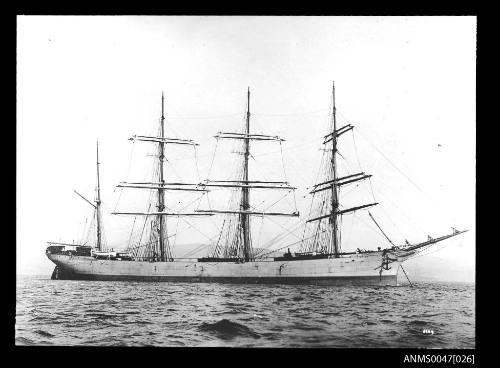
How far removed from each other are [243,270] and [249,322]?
1346 centimetres

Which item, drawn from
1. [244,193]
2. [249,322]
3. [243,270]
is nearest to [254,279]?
[243,270]

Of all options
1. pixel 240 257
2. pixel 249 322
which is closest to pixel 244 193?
pixel 240 257

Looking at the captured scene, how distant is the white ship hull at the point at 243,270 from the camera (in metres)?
22.0

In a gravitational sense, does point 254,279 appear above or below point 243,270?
below

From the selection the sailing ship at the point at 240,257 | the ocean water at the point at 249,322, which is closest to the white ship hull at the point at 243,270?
the sailing ship at the point at 240,257

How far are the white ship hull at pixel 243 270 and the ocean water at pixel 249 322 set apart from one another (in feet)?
23.8

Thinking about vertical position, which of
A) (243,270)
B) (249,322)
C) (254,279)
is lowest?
(254,279)

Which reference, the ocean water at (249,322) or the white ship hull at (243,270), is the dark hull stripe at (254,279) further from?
the ocean water at (249,322)

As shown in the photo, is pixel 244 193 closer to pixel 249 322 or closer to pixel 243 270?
pixel 243 270

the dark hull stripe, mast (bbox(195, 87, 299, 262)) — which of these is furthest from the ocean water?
the dark hull stripe

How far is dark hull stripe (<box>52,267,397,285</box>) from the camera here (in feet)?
72.0

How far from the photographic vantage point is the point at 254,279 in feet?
80.0

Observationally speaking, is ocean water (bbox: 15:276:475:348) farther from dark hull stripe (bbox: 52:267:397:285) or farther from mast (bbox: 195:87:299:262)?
dark hull stripe (bbox: 52:267:397:285)

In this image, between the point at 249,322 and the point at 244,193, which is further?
the point at 244,193
